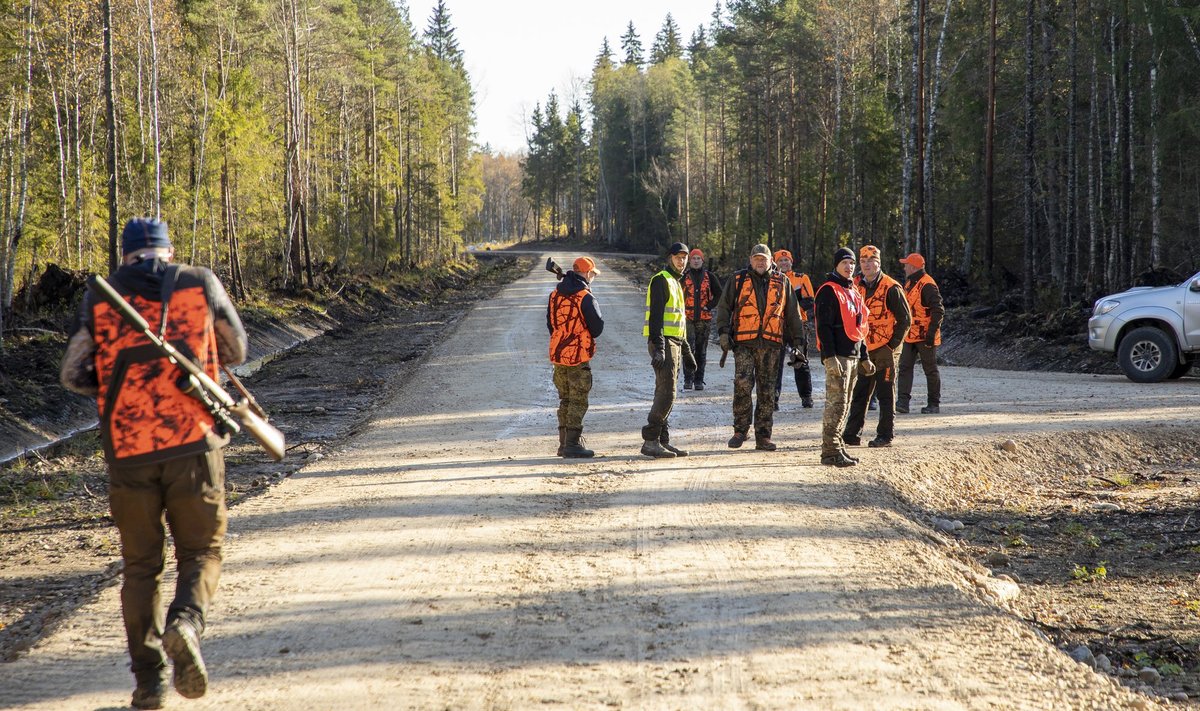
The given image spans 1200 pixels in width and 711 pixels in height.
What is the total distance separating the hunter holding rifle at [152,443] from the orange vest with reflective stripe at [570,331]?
5.77m

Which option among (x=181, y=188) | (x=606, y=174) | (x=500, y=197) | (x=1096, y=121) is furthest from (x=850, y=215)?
(x=500, y=197)

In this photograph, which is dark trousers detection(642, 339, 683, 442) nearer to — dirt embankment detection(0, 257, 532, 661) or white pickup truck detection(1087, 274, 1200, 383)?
dirt embankment detection(0, 257, 532, 661)

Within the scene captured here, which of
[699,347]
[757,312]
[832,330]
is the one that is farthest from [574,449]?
[699,347]

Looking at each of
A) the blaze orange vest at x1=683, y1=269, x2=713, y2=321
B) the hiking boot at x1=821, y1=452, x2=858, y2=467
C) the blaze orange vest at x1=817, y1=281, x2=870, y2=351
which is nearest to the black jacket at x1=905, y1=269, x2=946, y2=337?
the blaze orange vest at x1=683, y1=269, x2=713, y2=321

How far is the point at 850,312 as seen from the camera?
33.8ft

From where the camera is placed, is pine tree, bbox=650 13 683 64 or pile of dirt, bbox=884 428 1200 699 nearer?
pile of dirt, bbox=884 428 1200 699

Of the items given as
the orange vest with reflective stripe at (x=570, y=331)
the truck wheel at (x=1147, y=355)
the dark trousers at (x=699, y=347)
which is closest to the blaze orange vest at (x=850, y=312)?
the orange vest with reflective stripe at (x=570, y=331)

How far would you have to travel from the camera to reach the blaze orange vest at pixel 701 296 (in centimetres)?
1620

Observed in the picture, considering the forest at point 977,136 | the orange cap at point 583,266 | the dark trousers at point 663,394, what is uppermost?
the forest at point 977,136

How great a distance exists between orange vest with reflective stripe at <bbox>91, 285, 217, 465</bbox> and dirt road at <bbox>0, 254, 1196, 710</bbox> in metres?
1.21

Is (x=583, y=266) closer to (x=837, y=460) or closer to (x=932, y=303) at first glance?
(x=837, y=460)

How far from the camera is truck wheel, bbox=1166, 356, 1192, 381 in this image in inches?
661

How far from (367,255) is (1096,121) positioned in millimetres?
33153

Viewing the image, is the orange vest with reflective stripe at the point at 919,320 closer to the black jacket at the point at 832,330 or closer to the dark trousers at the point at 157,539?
the black jacket at the point at 832,330
